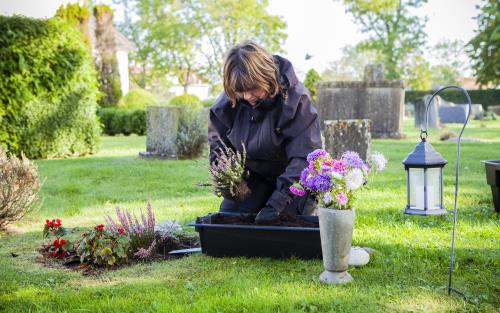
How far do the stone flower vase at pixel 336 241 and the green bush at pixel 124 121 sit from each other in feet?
51.5

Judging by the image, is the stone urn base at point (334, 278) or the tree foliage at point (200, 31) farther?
the tree foliage at point (200, 31)

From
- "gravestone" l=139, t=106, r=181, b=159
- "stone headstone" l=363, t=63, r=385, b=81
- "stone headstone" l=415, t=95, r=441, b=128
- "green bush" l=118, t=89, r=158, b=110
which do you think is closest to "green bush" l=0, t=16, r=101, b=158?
"gravestone" l=139, t=106, r=181, b=159

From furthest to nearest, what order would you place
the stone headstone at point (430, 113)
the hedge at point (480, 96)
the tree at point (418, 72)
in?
the tree at point (418, 72), the hedge at point (480, 96), the stone headstone at point (430, 113)

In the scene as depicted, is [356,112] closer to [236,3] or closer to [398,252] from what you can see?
[398,252]

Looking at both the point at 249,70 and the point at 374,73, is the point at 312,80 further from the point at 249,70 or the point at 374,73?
the point at 249,70

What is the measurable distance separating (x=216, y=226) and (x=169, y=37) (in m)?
37.0

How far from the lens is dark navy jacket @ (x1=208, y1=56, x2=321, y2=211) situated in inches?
150

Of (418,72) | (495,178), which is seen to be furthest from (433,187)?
(418,72)

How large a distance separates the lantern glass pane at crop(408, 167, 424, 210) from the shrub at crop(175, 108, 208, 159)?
24.6ft

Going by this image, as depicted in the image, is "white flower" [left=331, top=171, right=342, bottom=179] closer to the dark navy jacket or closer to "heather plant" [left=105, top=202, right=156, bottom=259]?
the dark navy jacket

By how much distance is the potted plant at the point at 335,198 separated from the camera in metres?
3.13

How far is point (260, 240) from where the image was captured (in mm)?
3793

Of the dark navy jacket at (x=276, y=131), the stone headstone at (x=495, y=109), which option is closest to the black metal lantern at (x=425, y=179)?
the dark navy jacket at (x=276, y=131)

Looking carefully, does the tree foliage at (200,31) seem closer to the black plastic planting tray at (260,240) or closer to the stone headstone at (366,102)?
the stone headstone at (366,102)
